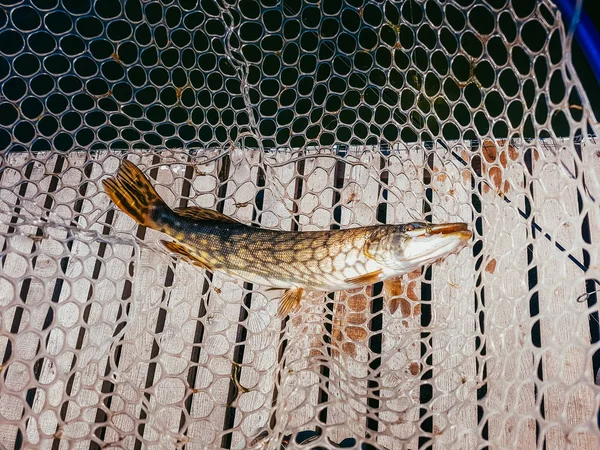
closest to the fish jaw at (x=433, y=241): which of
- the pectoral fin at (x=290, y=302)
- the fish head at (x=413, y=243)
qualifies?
the fish head at (x=413, y=243)

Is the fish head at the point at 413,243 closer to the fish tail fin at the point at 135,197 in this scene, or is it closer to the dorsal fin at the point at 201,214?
the dorsal fin at the point at 201,214

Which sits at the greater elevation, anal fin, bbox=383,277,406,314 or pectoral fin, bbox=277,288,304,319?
anal fin, bbox=383,277,406,314

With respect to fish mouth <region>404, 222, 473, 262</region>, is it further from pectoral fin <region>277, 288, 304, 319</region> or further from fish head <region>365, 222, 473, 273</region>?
pectoral fin <region>277, 288, 304, 319</region>

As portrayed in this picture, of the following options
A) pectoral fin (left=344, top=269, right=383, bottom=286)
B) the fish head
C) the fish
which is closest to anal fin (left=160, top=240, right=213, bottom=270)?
the fish

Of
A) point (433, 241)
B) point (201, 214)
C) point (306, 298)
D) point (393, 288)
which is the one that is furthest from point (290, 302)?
point (433, 241)

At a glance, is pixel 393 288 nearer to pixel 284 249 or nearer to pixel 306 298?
pixel 306 298

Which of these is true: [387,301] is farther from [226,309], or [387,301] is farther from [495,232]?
[226,309]

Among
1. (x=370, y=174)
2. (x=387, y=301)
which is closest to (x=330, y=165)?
(x=370, y=174)
